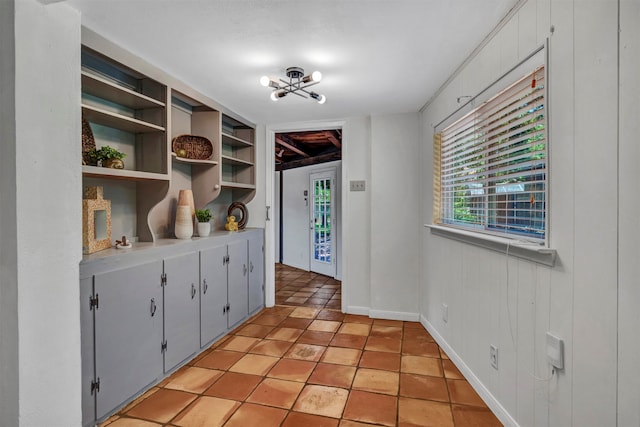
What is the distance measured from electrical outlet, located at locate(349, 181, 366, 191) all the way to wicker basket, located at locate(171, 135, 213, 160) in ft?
5.02

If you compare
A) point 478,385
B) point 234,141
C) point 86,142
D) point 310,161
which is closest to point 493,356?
point 478,385

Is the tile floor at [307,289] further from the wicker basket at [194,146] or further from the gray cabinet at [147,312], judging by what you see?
the wicker basket at [194,146]

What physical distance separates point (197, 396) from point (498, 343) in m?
1.85

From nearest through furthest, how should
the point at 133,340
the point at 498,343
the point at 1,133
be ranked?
the point at 1,133 < the point at 498,343 < the point at 133,340

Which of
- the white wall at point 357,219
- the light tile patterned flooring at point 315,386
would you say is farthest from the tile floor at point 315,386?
the white wall at point 357,219

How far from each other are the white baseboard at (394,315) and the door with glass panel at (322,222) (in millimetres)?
2092

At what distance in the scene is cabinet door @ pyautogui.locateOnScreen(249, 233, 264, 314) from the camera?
11.7 feet

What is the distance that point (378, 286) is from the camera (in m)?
3.63

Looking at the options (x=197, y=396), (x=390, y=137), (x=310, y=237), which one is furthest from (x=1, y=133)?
(x=310, y=237)

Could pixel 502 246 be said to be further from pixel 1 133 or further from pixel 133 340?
pixel 1 133

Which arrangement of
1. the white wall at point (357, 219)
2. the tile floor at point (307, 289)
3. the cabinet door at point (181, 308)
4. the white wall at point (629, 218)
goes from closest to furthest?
1. the white wall at point (629, 218)
2. the cabinet door at point (181, 308)
3. the white wall at point (357, 219)
4. the tile floor at point (307, 289)

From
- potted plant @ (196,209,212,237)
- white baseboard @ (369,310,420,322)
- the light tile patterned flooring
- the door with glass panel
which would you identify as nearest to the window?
the light tile patterned flooring

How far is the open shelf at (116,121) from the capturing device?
77.0 inches

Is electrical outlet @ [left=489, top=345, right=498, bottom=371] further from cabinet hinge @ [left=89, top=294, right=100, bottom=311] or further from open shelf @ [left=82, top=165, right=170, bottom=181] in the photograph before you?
open shelf @ [left=82, top=165, right=170, bottom=181]
